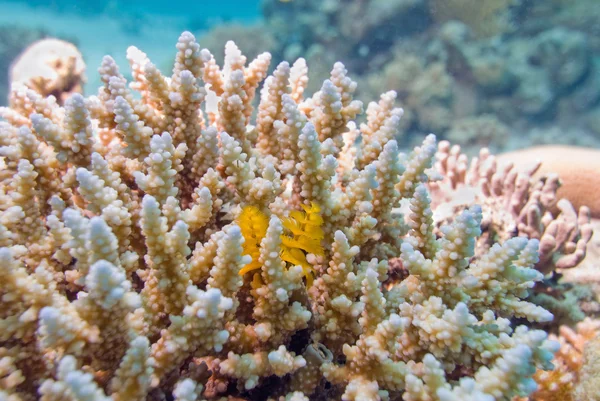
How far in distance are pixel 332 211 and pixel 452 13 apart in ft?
51.5

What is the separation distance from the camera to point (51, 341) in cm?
136

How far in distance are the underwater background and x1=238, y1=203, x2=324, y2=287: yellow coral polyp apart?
465 inches

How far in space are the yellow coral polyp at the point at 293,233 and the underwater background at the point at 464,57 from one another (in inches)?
465

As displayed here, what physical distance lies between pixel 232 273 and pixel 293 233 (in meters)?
0.55

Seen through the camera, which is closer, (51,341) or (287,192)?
(51,341)

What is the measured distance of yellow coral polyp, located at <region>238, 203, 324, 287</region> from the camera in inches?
76.5

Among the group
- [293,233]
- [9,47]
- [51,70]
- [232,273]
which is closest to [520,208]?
[293,233]

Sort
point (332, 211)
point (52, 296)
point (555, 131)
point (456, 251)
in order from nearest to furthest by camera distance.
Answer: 1. point (52, 296)
2. point (456, 251)
3. point (332, 211)
4. point (555, 131)

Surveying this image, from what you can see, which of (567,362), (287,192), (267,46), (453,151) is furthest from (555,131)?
(287,192)

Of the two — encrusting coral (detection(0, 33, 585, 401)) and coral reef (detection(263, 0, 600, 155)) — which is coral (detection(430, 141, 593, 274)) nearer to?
encrusting coral (detection(0, 33, 585, 401))

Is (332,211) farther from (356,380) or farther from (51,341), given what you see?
(51,341)

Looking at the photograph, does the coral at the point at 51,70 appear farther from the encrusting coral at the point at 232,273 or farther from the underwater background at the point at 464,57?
the underwater background at the point at 464,57

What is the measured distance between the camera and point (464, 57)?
559 inches

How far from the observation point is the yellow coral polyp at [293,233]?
1943 mm
